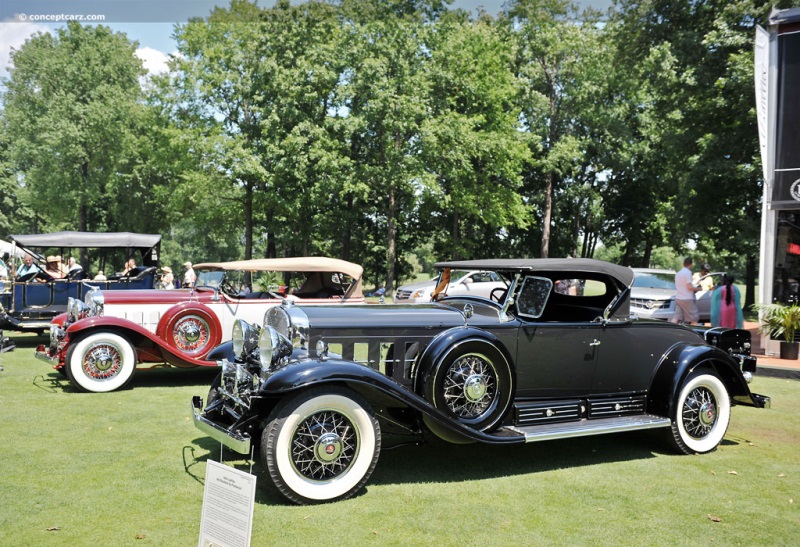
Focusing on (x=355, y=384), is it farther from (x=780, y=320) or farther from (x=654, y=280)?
(x=654, y=280)

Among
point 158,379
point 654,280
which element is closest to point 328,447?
point 158,379

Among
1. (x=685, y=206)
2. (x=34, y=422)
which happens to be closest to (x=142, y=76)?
(x=685, y=206)

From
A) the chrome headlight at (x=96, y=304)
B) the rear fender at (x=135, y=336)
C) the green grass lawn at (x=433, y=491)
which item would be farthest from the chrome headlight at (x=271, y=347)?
the chrome headlight at (x=96, y=304)

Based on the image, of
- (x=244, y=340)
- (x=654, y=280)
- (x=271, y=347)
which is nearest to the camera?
(x=271, y=347)

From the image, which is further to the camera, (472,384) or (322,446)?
(472,384)

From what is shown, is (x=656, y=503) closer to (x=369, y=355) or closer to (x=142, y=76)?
(x=369, y=355)

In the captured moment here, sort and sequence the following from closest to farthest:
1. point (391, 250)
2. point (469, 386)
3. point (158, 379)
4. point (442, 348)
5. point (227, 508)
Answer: point (227, 508)
point (442, 348)
point (469, 386)
point (158, 379)
point (391, 250)

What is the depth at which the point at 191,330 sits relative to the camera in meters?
9.55

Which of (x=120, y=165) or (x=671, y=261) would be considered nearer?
(x=120, y=165)

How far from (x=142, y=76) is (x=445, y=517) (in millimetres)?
41535

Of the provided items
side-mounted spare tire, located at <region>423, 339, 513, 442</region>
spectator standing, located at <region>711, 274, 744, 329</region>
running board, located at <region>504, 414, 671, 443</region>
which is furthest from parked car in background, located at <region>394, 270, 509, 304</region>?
side-mounted spare tire, located at <region>423, 339, 513, 442</region>

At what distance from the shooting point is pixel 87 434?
6453 mm

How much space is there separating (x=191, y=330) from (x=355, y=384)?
17.8 ft

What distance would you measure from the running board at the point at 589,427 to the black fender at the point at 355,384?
51 cm
